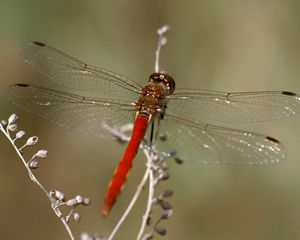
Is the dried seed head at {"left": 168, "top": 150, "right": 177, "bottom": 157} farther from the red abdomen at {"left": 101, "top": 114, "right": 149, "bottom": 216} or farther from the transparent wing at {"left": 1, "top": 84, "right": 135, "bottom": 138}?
the transparent wing at {"left": 1, "top": 84, "right": 135, "bottom": 138}

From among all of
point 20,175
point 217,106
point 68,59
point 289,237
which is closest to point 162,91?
point 217,106

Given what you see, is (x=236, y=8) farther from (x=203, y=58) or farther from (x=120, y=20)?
(x=120, y=20)

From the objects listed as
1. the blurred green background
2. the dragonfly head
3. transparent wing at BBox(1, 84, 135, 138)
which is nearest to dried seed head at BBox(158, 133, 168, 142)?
transparent wing at BBox(1, 84, 135, 138)

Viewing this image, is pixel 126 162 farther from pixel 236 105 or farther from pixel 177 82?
pixel 177 82

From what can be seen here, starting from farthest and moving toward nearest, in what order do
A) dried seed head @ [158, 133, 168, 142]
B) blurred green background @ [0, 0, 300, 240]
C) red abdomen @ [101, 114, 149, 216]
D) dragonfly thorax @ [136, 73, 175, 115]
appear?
1. blurred green background @ [0, 0, 300, 240]
2. dragonfly thorax @ [136, 73, 175, 115]
3. dried seed head @ [158, 133, 168, 142]
4. red abdomen @ [101, 114, 149, 216]

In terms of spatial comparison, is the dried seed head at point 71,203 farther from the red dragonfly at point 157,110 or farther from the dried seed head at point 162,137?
the dried seed head at point 162,137

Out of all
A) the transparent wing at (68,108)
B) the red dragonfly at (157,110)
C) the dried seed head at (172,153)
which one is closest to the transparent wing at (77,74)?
the red dragonfly at (157,110)
